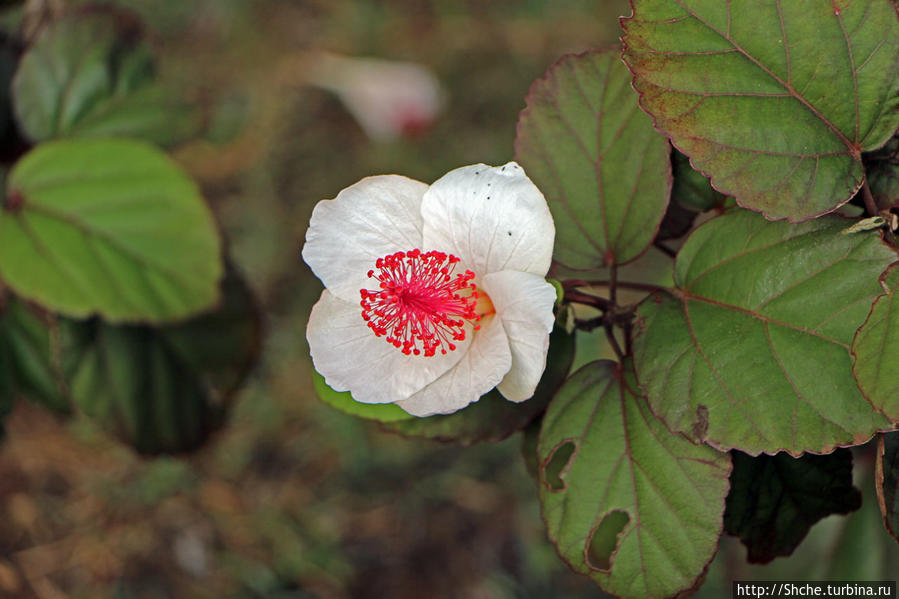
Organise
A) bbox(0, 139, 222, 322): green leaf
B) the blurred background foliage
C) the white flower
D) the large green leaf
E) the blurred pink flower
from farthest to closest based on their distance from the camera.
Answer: the blurred pink flower
the blurred background foliage
the large green leaf
bbox(0, 139, 222, 322): green leaf
the white flower

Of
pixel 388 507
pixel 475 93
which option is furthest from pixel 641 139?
pixel 475 93

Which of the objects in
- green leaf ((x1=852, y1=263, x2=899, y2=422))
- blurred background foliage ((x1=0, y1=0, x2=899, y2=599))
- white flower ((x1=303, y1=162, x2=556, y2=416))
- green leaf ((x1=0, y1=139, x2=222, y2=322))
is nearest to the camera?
green leaf ((x1=852, y1=263, x2=899, y2=422))

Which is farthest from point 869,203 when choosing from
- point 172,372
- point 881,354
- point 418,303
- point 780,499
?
point 172,372

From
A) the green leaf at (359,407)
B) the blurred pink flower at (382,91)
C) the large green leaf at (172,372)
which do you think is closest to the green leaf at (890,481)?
the green leaf at (359,407)

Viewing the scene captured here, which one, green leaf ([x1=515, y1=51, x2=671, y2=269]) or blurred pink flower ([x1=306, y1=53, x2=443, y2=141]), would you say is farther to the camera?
blurred pink flower ([x1=306, y1=53, x2=443, y2=141])

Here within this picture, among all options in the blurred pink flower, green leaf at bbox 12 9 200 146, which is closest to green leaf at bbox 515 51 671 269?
green leaf at bbox 12 9 200 146

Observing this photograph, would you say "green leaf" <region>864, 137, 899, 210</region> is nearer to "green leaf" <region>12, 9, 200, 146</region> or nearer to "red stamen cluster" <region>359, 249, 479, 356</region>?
"red stamen cluster" <region>359, 249, 479, 356</region>

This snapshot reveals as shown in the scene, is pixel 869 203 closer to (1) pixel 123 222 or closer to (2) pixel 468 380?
(2) pixel 468 380
